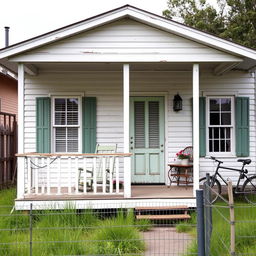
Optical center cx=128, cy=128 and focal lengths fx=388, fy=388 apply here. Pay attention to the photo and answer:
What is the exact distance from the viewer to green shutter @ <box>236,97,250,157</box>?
8969 mm

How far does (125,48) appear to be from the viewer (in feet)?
23.9

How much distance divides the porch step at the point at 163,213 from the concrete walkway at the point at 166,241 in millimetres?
204

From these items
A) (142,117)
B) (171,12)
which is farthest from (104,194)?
(171,12)

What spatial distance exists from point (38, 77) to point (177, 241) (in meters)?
5.18

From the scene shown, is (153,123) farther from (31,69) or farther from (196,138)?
(31,69)

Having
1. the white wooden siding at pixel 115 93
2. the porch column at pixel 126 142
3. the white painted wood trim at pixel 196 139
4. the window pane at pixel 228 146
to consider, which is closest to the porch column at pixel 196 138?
the white painted wood trim at pixel 196 139

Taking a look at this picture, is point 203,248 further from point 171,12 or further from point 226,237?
point 171,12

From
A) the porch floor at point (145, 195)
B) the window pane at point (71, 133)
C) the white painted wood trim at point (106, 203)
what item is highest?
the window pane at point (71, 133)

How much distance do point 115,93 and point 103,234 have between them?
14.7ft

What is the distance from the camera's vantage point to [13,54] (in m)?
7.16

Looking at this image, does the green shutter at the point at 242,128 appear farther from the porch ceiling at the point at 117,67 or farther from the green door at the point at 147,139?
the green door at the point at 147,139

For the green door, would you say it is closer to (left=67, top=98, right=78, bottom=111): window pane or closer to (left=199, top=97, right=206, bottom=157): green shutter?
(left=199, top=97, right=206, bottom=157): green shutter

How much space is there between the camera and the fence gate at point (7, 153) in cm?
1105

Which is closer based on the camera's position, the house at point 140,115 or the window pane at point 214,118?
the house at point 140,115
